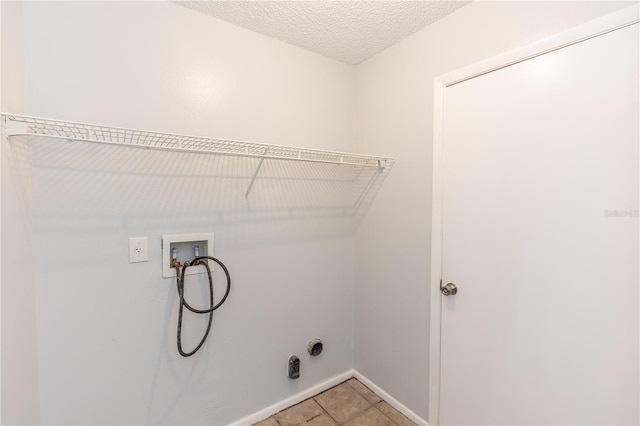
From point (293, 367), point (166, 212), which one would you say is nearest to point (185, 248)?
point (166, 212)

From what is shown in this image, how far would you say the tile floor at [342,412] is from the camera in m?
1.83

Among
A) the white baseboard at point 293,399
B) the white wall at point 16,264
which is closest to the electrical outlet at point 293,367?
the white baseboard at point 293,399

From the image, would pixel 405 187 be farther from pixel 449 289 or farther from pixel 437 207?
pixel 449 289

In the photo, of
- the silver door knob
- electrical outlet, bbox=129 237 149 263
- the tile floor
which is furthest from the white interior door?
electrical outlet, bbox=129 237 149 263

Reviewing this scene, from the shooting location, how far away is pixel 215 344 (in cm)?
169

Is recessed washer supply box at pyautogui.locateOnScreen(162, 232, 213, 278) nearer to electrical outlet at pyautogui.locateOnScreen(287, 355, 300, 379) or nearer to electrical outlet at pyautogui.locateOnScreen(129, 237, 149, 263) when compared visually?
electrical outlet at pyautogui.locateOnScreen(129, 237, 149, 263)

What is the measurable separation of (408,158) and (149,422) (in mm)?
2047

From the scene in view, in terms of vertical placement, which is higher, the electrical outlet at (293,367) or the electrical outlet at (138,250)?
the electrical outlet at (138,250)

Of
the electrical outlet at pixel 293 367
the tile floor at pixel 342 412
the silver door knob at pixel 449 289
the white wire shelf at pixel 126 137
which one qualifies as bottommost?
the tile floor at pixel 342 412

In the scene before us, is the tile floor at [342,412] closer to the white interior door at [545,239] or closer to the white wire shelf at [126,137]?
the white interior door at [545,239]

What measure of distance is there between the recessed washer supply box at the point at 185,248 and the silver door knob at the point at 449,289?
132 centimetres

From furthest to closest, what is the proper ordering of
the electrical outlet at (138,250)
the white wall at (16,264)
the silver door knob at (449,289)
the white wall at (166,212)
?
the silver door knob at (449,289) < the electrical outlet at (138,250) < the white wall at (166,212) < the white wall at (16,264)

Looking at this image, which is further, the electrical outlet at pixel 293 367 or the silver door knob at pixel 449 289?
the electrical outlet at pixel 293 367

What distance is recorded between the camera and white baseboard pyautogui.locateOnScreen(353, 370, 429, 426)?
180 centimetres
